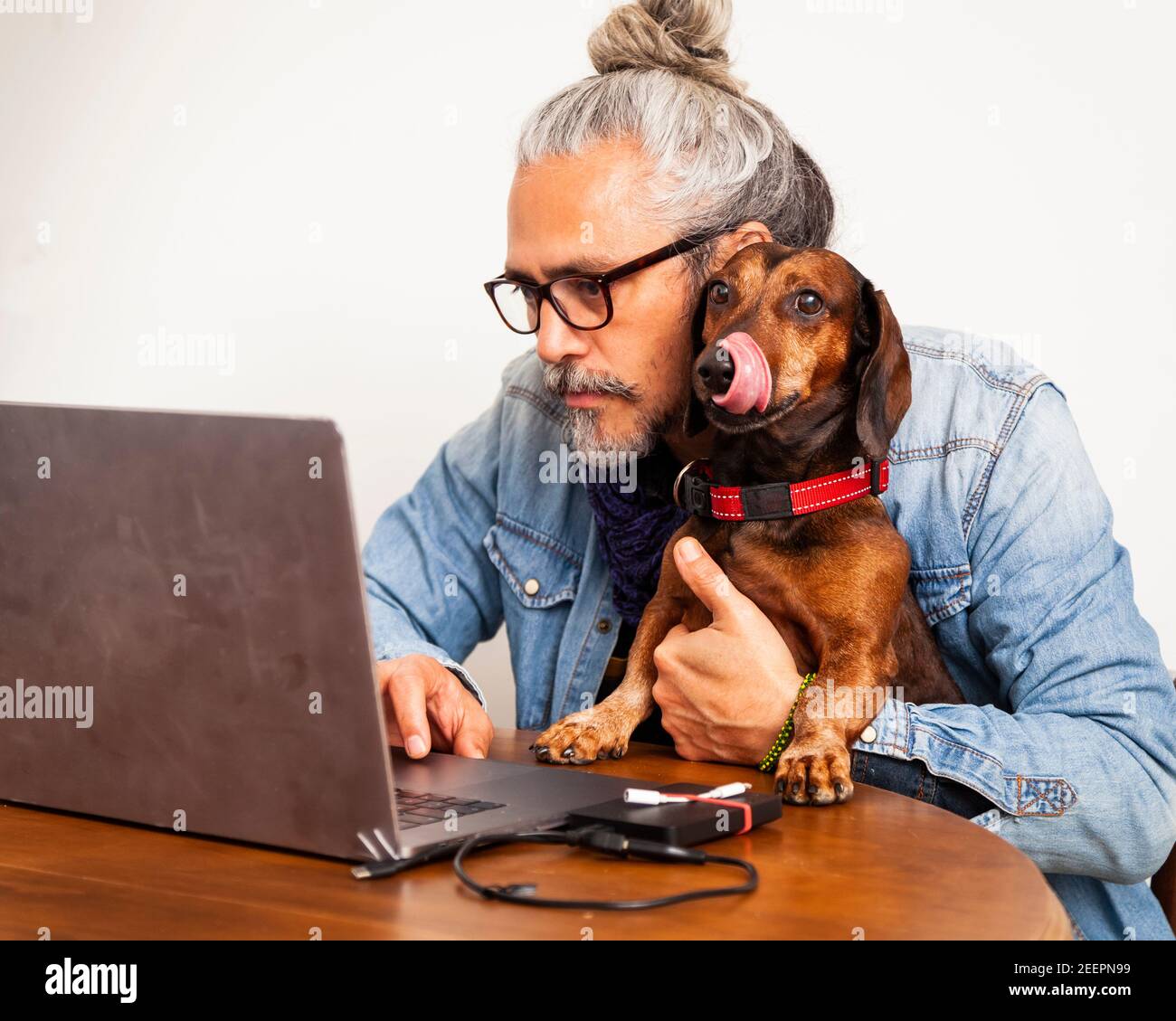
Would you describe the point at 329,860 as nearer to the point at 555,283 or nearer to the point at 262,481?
the point at 262,481

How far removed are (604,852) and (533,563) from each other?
111 cm

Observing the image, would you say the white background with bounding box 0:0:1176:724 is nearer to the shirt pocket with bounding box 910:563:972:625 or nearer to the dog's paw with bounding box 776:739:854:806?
the shirt pocket with bounding box 910:563:972:625

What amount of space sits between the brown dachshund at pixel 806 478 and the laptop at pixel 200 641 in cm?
40

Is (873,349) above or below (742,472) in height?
above

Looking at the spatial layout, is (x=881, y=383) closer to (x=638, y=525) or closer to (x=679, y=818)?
(x=638, y=525)

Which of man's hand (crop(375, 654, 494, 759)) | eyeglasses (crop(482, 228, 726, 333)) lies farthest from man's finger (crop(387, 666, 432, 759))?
eyeglasses (crop(482, 228, 726, 333))

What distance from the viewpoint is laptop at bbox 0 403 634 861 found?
2.84ft

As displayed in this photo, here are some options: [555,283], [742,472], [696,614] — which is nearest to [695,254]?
[555,283]

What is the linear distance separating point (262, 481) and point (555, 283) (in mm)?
928

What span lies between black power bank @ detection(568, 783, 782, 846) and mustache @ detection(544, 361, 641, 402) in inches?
30.1

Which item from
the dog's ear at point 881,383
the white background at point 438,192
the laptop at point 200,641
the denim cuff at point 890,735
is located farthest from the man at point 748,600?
the white background at point 438,192

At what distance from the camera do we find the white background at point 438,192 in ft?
7.99

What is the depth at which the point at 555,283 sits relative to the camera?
5.66 feet
